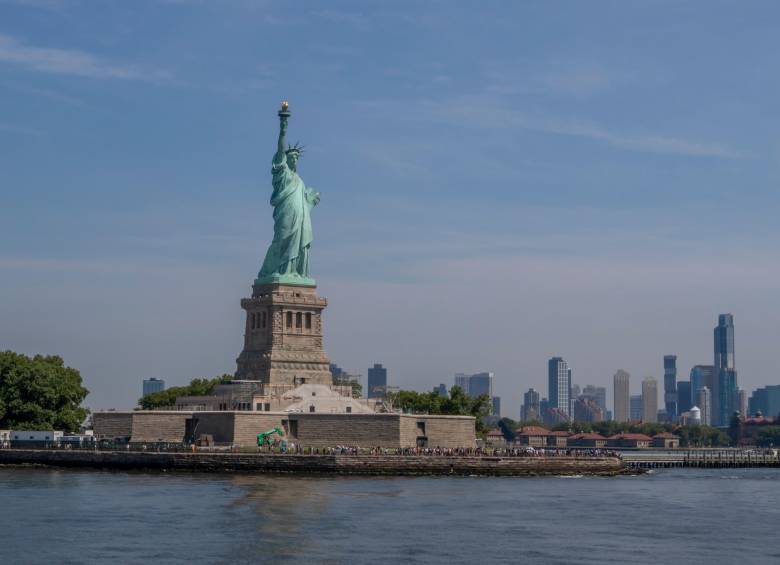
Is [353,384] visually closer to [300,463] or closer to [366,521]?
[300,463]

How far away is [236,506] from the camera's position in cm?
6569

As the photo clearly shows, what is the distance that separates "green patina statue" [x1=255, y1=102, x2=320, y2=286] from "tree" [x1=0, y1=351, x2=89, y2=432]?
18.2 metres

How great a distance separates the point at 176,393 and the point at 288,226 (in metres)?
23.5

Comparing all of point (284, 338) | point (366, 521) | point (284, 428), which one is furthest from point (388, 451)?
point (366, 521)

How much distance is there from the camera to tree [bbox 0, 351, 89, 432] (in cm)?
10750

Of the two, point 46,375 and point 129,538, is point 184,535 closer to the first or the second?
point 129,538

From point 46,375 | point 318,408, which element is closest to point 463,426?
point 318,408

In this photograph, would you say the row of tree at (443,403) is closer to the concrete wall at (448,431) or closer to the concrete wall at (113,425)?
the concrete wall at (448,431)

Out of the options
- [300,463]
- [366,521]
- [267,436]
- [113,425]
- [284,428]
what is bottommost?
[366,521]

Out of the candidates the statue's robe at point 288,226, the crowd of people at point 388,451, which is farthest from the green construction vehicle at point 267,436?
the statue's robe at point 288,226

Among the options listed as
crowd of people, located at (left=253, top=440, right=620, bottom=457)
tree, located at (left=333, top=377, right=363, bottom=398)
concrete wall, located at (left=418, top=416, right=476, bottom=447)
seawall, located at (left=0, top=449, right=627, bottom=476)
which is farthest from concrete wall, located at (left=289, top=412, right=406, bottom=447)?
Result: tree, located at (left=333, top=377, right=363, bottom=398)

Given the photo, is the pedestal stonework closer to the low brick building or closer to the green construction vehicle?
the low brick building

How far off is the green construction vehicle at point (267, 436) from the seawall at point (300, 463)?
397 centimetres

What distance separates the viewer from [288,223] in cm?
10812
